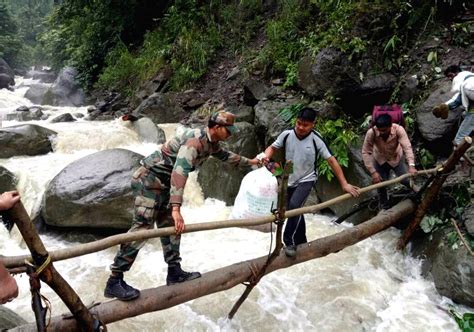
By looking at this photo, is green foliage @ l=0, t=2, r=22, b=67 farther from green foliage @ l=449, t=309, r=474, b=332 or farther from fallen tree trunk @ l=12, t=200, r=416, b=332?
green foliage @ l=449, t=309, r=474, b=332

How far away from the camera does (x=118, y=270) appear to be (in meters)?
3.17

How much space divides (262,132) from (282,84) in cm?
152

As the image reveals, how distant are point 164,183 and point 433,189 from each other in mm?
3386

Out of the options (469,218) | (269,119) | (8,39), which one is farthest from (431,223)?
(8,39)

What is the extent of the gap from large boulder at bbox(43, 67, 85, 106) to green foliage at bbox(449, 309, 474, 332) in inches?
596

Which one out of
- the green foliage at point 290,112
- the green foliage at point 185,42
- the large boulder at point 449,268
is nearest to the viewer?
the large boulder at point 449,268

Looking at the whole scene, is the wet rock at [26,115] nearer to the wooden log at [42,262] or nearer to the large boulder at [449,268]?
the wooden log at [42,262]

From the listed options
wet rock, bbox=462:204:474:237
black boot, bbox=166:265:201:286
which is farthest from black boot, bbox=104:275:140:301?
wet rock, bbox=462:204:474:237

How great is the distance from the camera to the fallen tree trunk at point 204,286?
283cm

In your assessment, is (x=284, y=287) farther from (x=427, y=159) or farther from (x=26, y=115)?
(x=26, y=115)

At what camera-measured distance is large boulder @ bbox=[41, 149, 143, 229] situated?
5.71m

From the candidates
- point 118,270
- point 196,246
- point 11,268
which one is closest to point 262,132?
point 196,246

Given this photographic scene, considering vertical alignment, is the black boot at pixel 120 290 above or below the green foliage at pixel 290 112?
above

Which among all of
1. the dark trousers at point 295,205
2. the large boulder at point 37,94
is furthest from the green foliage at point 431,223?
the large boulder at point 37,94
